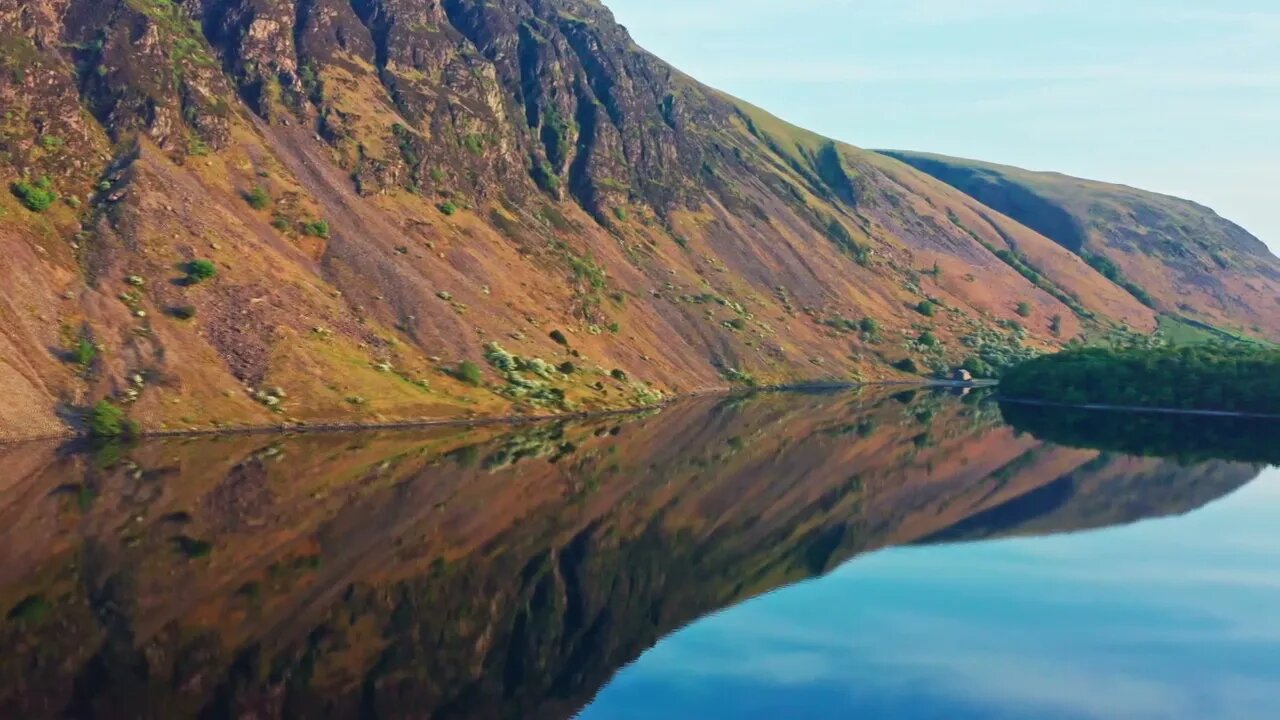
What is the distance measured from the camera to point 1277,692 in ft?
163

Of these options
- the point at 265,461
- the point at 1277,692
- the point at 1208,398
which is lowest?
the point at 265,461

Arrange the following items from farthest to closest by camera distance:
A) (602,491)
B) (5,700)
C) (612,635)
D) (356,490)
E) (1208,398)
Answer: (1208,398) → (602,491) → (356,490) → (612,635) → (5,700)

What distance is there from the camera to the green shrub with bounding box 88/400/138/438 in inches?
4053

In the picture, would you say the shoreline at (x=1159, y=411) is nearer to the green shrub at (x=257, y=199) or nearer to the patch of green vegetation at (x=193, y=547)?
the green shrub at (x=257, y=199)

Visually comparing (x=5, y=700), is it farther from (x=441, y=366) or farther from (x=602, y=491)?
(x=441, y=366)

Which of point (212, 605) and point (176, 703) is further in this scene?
point (212, 605)

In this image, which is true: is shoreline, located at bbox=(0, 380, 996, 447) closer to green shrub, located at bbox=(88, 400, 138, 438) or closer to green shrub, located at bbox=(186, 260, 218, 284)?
green shrub, located at bbox=(88, 400, 138, 438)

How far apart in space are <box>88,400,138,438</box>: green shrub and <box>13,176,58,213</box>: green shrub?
33.0m

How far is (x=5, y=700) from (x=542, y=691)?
1938 centimetres

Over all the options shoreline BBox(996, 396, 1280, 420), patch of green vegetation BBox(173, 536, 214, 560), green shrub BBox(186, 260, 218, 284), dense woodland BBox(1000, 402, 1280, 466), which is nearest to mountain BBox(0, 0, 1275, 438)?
green shrub BBox(186, 260, 218, 284)

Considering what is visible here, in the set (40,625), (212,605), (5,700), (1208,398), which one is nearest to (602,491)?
(212,605)

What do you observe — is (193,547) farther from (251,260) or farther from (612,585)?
(251,260)

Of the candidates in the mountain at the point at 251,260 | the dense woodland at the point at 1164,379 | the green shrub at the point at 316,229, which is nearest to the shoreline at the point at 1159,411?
the dense woodland at the point at 1164,379

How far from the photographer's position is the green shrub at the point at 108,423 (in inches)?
4053
